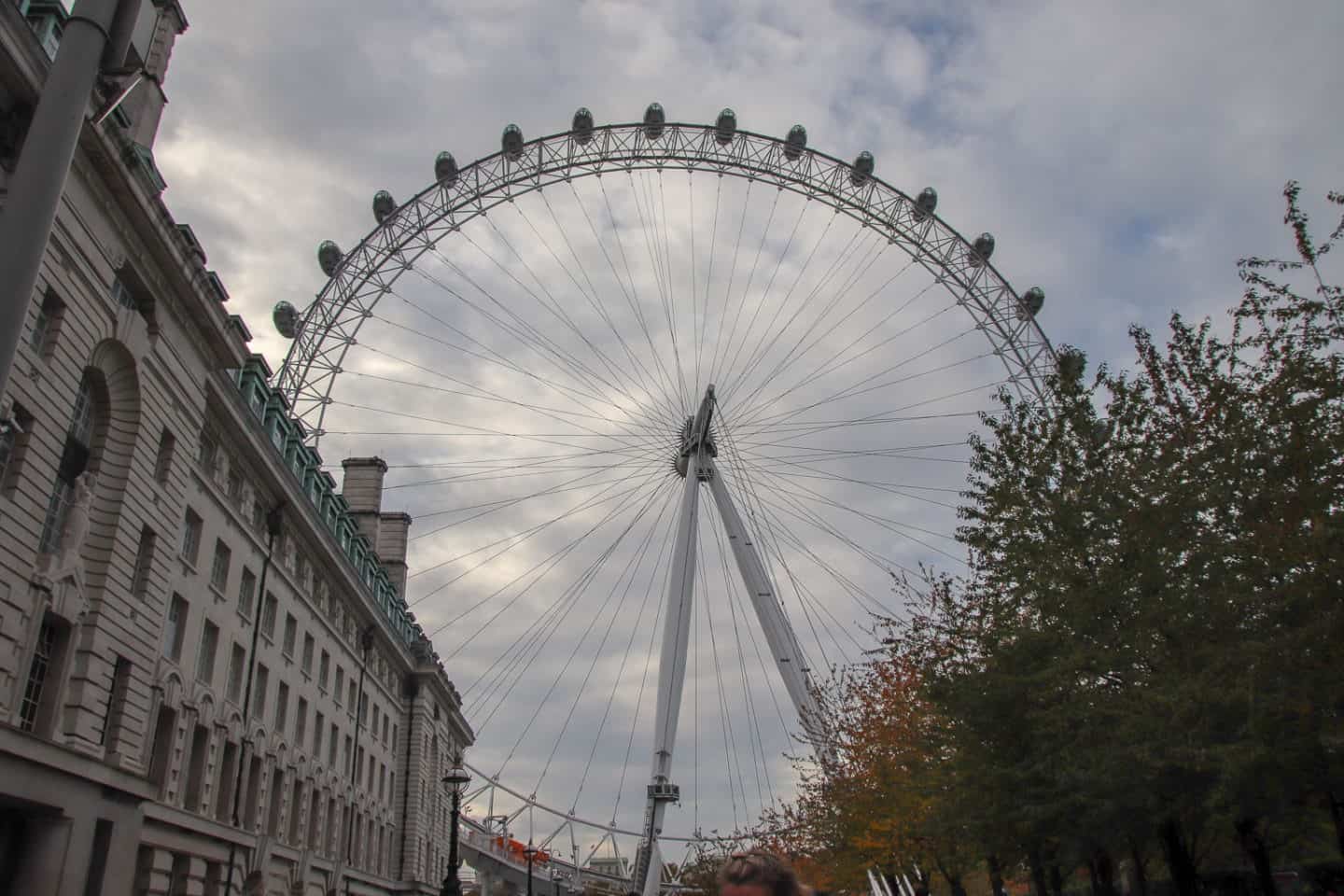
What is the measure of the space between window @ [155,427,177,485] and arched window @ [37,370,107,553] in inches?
120

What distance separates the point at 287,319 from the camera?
5056 centimetres

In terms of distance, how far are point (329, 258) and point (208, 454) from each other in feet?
61.2

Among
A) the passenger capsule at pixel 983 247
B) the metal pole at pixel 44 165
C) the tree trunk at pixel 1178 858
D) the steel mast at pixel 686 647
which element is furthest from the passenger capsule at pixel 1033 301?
the metal pole at pixel 44 165

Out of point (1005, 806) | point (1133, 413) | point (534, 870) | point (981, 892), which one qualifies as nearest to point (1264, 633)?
point (1133, 413)

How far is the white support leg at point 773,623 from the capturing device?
53.0m

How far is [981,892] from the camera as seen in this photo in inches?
3583

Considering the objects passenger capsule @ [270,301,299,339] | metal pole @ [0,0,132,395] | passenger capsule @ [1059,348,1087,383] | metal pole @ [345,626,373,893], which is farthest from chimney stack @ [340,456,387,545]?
metal pole @ [0,0,132,395]

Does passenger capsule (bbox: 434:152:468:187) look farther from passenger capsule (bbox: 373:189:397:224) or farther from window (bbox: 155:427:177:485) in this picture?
window (bbox: 155:427:177:485)

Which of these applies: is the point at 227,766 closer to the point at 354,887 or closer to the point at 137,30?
the point at 354,887

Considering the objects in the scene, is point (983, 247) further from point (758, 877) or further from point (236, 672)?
point (758, 877)

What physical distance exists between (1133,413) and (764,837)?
4198 centimetres

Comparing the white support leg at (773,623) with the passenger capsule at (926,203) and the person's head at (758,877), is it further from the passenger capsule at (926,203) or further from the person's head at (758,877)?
the person's head at (758,877)

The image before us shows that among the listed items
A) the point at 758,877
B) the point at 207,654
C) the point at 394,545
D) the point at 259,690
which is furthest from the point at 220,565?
the point at 394,545

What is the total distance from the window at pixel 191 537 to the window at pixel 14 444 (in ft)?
33.7
